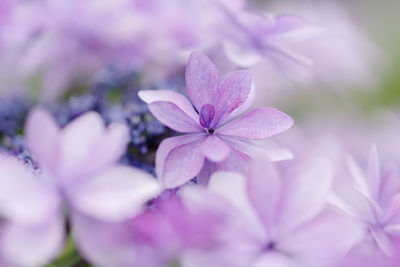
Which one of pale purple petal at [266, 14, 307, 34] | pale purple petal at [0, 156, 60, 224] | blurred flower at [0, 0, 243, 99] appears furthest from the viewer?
blurred flower at [0, 0, 243, 99]

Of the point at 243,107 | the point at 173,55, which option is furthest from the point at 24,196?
the point at 173,55

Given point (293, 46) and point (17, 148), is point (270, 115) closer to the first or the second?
point (17, 148)

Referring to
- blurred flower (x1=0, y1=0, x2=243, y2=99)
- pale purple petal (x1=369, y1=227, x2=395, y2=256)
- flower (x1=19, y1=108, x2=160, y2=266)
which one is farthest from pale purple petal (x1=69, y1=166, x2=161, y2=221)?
blurred flower (x1=0, y1=0, x2=243, y2=99)

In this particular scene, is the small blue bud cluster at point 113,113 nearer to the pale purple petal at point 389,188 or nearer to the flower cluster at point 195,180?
the flower cluster at point 195,180

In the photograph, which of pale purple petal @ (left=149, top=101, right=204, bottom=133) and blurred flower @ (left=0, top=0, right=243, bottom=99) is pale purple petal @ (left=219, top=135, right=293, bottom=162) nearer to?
pale purple petal @ (left=149, top=101, right=204, bottom=133)

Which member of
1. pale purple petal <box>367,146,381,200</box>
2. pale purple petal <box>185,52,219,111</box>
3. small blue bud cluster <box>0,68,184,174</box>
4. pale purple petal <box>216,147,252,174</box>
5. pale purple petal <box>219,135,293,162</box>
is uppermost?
pale purple petal <box>185,52,219,111</box>

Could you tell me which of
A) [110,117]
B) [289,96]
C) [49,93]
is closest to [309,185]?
[110,117]

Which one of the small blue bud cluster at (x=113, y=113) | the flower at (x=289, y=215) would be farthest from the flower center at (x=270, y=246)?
the small blue bud cluster at (x=113, y=113)

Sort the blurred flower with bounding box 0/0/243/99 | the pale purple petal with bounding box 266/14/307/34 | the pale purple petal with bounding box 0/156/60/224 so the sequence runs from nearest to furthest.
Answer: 1. the pale purple petal with bounding box 0/156/60/224
2. the pale purple petal with bounding box 266/14/307/34
3. the blurred flower with bounding box 0/0/243/99
